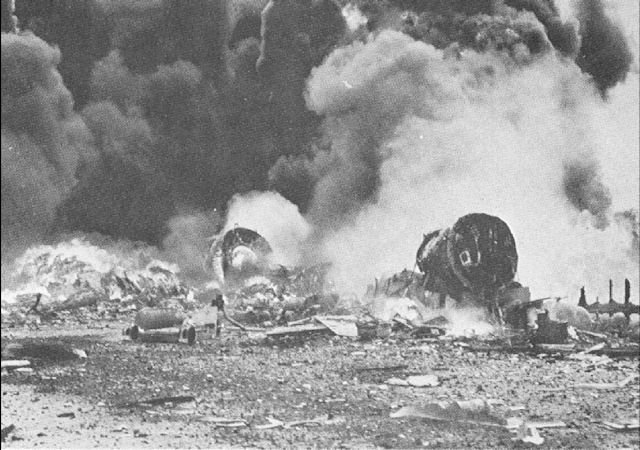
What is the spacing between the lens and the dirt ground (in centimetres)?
446

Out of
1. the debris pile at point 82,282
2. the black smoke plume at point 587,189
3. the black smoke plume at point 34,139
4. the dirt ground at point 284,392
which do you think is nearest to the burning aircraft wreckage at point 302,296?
the debris pile at point 82,282

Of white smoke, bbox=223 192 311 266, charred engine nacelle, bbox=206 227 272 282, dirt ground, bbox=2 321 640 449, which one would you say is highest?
white smoke, bbox=223 192 311 266

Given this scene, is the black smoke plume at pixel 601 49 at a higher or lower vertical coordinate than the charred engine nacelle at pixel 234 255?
higher

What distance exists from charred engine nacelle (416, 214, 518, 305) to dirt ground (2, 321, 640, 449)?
0.37 metres

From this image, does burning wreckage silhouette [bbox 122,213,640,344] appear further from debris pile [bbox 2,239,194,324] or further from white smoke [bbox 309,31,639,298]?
debris pile [bbox 2,239,194,324]

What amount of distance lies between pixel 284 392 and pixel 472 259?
150 cm

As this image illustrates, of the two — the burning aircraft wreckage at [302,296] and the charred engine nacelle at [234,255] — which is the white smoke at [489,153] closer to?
the burning aircraft wreckage at [302,296]

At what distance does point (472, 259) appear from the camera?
504 cm

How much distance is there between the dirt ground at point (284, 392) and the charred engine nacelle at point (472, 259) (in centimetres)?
37

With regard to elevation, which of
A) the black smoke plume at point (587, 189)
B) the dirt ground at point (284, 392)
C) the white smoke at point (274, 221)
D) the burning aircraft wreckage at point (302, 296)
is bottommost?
the dirt ground at point (284, 392)

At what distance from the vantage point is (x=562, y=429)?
15.2 feet

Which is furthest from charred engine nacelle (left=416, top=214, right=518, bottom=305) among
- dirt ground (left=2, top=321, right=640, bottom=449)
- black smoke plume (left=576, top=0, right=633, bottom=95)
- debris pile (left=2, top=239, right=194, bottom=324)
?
debris pile (left=2, top=239, right=194, bottom=324)

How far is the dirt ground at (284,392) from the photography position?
14.6 ft

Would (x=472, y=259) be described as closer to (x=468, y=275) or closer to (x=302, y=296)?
(x=468, y=275)
